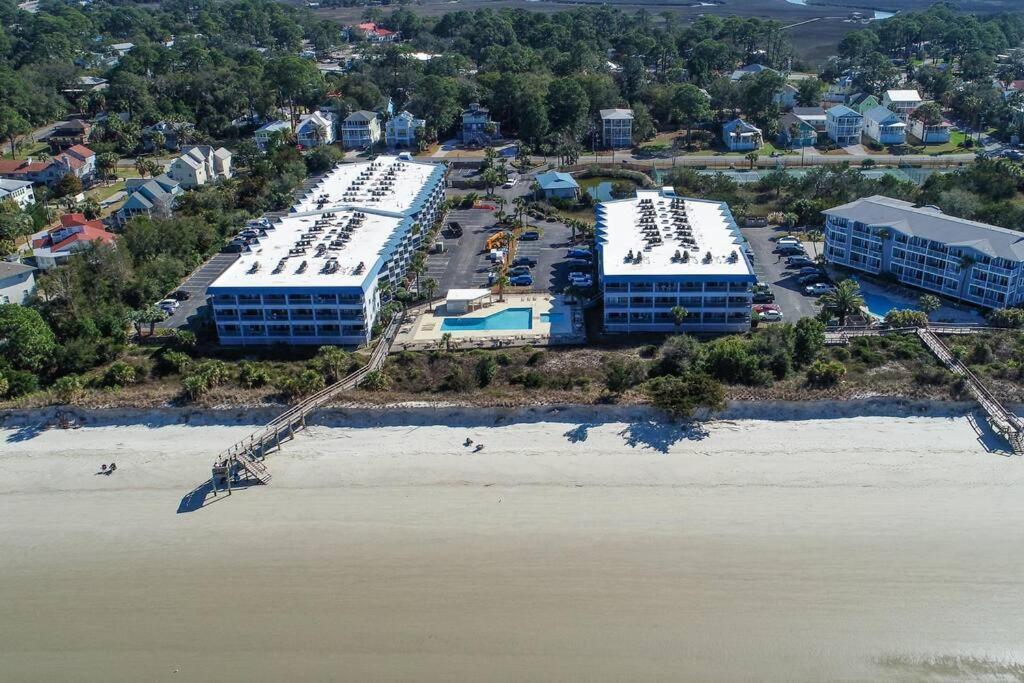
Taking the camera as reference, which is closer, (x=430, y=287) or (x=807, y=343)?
(x=807, y=343)

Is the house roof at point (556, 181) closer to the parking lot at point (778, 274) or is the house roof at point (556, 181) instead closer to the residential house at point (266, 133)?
the parking lot at point (778, 274)

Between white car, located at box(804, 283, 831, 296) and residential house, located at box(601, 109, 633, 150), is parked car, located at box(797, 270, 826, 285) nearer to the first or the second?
white car, located at box(804, 283, 831, 296)

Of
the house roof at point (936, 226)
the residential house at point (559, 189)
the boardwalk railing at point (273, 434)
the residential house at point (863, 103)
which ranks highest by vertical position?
the residential house at point (863, 103)

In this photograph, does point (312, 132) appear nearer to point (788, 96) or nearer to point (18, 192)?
point (18, 192)

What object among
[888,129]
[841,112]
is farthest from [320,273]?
[888,129]

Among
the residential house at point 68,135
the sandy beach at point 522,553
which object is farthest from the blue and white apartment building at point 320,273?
the residential house at point 68,135

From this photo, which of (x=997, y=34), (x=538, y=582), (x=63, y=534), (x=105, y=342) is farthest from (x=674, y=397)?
(x=997, y=34)
